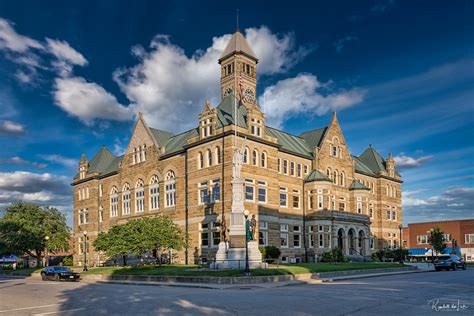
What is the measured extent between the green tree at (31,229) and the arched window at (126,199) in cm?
884

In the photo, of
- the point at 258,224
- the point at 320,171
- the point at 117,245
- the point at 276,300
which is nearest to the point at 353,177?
the point at 320,171

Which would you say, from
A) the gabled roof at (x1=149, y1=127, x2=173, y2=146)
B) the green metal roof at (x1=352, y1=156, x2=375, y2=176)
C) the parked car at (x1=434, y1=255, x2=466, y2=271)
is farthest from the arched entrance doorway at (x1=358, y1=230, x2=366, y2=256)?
the gabled roof at (x1=149, y1=127, x2=173, y2=146)

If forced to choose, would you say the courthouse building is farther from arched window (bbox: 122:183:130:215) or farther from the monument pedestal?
the monument pedestal

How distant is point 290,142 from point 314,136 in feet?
Answer: 18.6

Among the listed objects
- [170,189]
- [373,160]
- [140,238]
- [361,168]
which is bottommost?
[140,238]

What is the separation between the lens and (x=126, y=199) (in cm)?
6372

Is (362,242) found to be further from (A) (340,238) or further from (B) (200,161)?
(B) (200,161)

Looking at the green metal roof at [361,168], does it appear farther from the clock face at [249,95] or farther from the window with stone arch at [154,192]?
the window with stone arch at [154,192]

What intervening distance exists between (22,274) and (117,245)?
19.2m

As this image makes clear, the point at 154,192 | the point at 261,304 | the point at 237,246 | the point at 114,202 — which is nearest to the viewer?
the point at 261,304

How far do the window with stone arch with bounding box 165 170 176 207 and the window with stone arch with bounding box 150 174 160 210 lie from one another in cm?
189

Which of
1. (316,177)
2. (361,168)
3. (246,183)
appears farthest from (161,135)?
(361,168)

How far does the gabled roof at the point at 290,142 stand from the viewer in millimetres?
55875

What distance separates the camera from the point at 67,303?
1914cm
